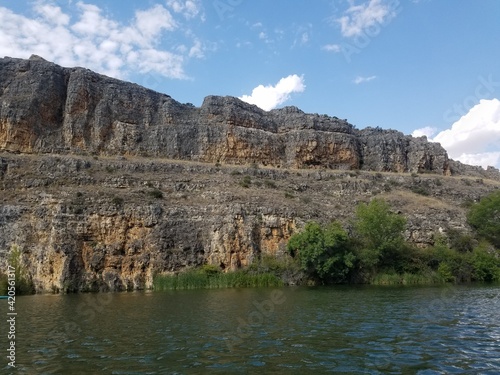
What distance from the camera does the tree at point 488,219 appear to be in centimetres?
5534

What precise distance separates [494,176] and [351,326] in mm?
92201

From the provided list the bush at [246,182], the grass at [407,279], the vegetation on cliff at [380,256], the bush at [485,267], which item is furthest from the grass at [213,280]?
the bush at [485,267]

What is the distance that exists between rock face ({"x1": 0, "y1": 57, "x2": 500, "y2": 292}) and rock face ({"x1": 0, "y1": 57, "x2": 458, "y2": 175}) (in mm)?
215

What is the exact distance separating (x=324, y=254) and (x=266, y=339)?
3047 cm

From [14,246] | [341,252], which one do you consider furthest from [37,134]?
[341,252]

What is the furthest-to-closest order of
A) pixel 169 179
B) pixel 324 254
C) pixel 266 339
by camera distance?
pixel 169 179 < pixel 324 254 < pixel 266 339

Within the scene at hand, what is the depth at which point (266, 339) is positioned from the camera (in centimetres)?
1662

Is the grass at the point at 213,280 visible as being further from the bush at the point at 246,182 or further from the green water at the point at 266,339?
the bush at the point at 246,182

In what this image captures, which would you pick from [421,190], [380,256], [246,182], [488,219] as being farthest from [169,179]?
[488,219]

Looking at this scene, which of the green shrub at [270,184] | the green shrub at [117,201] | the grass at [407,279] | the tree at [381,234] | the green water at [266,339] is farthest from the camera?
the green shrub at [270,184]

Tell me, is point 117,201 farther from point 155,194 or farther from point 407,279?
point 407,279

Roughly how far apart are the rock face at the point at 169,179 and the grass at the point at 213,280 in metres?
2.24

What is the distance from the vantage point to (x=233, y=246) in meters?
50.4

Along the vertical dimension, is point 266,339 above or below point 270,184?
below
